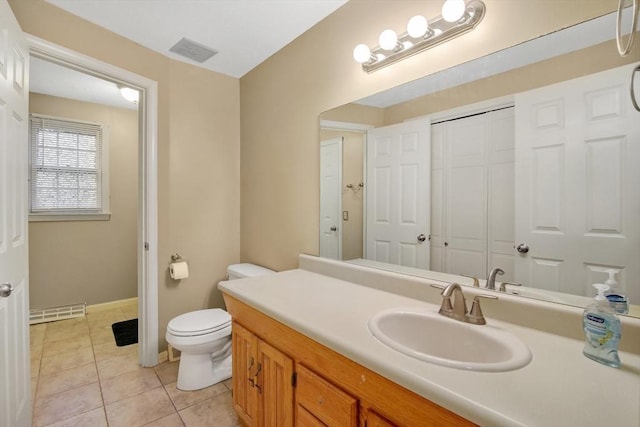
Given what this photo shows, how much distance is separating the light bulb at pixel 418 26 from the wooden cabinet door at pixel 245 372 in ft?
4.94

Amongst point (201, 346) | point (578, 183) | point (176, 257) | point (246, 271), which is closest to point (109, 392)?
point (201, 346)

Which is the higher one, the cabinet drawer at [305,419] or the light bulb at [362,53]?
the light bulb at [362,53]

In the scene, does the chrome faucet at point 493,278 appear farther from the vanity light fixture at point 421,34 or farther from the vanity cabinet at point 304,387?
the vanity light fixture at point 421,34

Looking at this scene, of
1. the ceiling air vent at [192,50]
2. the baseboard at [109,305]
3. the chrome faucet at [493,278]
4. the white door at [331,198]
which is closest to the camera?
the chrome faucet at [493,278]

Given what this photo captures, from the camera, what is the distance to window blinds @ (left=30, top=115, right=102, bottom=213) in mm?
3018

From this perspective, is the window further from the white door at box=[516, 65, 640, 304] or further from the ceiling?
the white door at box=[516, 65, 640, 304]

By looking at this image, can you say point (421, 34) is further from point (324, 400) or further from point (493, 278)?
point (324, 400)

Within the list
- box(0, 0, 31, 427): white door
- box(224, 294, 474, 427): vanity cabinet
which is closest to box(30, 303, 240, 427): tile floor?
box(0, 0, 31, 427): white door

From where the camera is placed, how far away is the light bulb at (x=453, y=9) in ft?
3.75

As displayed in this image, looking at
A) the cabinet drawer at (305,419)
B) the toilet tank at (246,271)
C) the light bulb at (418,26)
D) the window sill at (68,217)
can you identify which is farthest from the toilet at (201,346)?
the window sill at (68,217)

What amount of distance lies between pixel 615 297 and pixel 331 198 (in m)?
1.30

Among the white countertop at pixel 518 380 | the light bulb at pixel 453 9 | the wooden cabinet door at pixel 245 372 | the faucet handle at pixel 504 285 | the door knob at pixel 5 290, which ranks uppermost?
the light bulb at pixel 453 9

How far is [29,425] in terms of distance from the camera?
58.9 inches

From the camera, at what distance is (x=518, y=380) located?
68 centimetres
